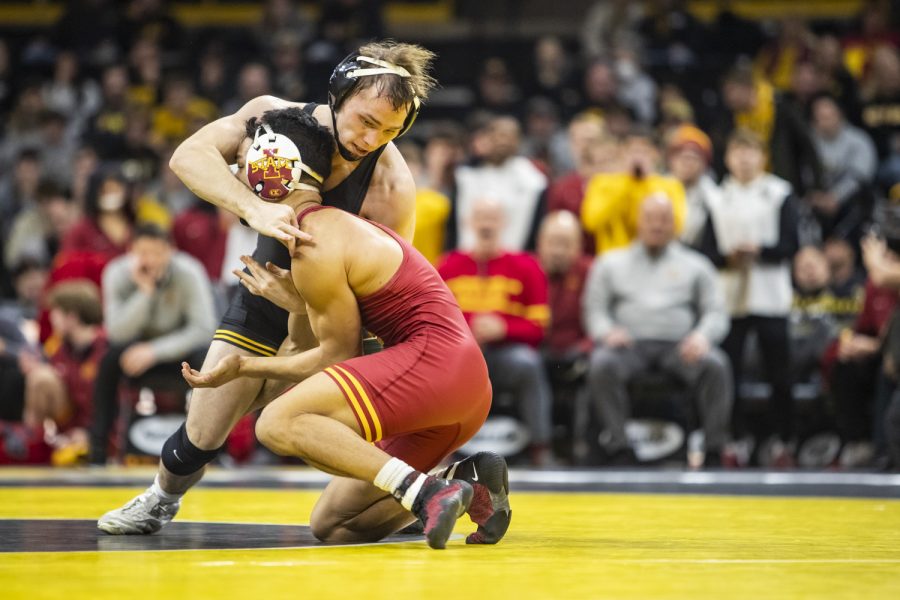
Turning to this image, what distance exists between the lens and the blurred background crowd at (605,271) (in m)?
8.12

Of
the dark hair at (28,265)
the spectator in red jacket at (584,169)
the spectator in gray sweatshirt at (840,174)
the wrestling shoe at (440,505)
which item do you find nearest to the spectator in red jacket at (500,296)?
the spectator in red jacket at (584,169)

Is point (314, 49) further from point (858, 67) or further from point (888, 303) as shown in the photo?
point (888, 303)

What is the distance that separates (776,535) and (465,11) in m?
10.6

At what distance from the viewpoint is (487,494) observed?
4.02m

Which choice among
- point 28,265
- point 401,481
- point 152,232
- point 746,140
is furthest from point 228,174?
point 28,265

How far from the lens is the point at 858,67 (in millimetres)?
11898

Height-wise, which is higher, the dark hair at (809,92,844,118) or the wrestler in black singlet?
the dark hair at (809,92,844,118)

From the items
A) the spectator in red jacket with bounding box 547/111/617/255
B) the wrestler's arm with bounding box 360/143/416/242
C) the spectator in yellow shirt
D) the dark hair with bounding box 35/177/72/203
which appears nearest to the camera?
the wrestler's arm with bounding box 360/143/416/242

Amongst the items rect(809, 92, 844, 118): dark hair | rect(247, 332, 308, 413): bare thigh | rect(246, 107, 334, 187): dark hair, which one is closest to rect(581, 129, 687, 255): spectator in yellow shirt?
rect(809, 92, 844, 118): dark hair

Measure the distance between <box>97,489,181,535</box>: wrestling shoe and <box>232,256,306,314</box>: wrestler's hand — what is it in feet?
2.60

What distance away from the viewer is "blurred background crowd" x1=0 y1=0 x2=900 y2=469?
26.7 ft

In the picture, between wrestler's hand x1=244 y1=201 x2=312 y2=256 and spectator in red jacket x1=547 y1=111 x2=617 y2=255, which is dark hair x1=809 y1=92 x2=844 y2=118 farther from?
wrestler's hand x1=244 y1=201 x2=312 y2=256

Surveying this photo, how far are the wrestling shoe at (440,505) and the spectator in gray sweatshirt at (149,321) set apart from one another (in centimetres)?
453

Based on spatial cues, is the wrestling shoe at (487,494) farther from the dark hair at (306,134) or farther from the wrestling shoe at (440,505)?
the dark hair at (306,134)
